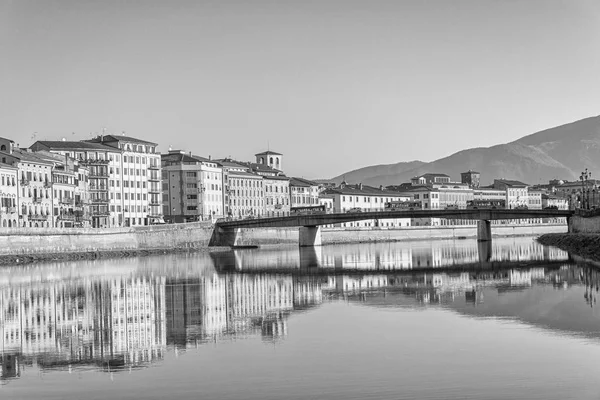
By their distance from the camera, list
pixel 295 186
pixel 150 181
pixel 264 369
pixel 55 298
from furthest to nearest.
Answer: pixel 295 186
pixel 150 181
pixel 55 298
pixel 264 369

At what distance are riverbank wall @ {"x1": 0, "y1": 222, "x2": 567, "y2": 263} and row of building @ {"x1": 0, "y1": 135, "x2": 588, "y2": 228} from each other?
6803 millimetres

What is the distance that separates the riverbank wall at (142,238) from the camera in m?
84.1

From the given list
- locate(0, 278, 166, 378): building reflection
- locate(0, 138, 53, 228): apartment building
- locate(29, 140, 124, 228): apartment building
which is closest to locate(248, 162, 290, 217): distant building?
locate(29, 140, 124, 228): apartment building

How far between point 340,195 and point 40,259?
99.9 m

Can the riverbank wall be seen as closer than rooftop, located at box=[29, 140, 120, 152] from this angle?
Yes

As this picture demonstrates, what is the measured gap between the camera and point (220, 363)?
2638 cm

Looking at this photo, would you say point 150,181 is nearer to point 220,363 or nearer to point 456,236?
point 456,236

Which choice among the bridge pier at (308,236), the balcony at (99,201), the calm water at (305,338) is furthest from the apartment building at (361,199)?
the calm water at (305,338)

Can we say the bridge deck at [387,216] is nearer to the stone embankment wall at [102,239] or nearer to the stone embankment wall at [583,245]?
the stone embankment wall at [583,245]

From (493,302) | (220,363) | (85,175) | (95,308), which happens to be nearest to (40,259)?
(85,175)

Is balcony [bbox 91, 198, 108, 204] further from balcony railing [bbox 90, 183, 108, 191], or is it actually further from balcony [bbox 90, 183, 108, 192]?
balcony railing [bbox 90, 183, 108, 191]

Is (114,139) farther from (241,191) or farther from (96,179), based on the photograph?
(241,191)

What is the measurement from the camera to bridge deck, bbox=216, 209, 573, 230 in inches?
4038

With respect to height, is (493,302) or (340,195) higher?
(340,195)
